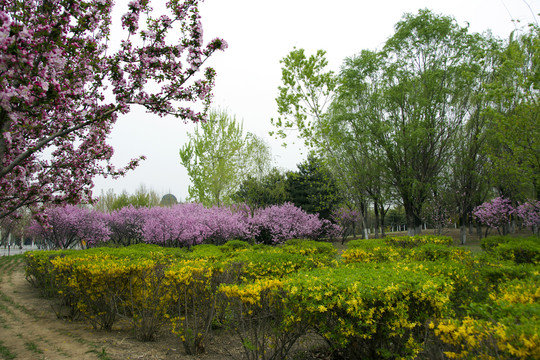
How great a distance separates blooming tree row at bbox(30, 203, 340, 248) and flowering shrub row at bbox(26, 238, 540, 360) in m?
13.0

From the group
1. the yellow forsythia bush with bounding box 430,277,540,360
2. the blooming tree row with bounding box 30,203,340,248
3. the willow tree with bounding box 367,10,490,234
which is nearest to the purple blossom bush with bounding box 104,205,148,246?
the blooming tree row with bounding box 30,203,340,248

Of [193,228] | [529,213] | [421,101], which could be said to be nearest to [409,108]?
[421,101]

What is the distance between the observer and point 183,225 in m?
18.6

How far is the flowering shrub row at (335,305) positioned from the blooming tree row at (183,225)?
1299 centimetres

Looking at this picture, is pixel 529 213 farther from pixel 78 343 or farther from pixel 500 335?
A: pixel 78 343

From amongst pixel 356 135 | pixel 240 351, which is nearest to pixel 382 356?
pixel 240 351

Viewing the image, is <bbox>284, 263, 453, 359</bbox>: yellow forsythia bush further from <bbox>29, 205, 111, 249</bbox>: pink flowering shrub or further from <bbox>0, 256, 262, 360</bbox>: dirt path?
<bbox>29, 205, 111, 249</bbox>: pink flowering shrub

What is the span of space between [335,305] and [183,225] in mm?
16757

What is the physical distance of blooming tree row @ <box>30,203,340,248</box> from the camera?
18938 millimetres

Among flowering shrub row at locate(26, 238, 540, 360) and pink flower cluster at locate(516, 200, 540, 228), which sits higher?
pink flower cluster at locate(516, 200, 540, 228)

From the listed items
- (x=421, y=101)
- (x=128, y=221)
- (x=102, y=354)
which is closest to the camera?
(x=102, y=354)

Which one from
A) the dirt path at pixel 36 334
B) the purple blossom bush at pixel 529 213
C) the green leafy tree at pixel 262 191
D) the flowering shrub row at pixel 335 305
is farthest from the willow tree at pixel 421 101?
the dirt path at pixel 36 334

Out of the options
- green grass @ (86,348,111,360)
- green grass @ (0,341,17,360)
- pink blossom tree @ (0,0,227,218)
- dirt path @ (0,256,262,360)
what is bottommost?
dirt path @ (0,256,262,360)

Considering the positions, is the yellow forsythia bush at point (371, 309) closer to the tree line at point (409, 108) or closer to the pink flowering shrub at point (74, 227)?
the tree line at point (409, 108)
